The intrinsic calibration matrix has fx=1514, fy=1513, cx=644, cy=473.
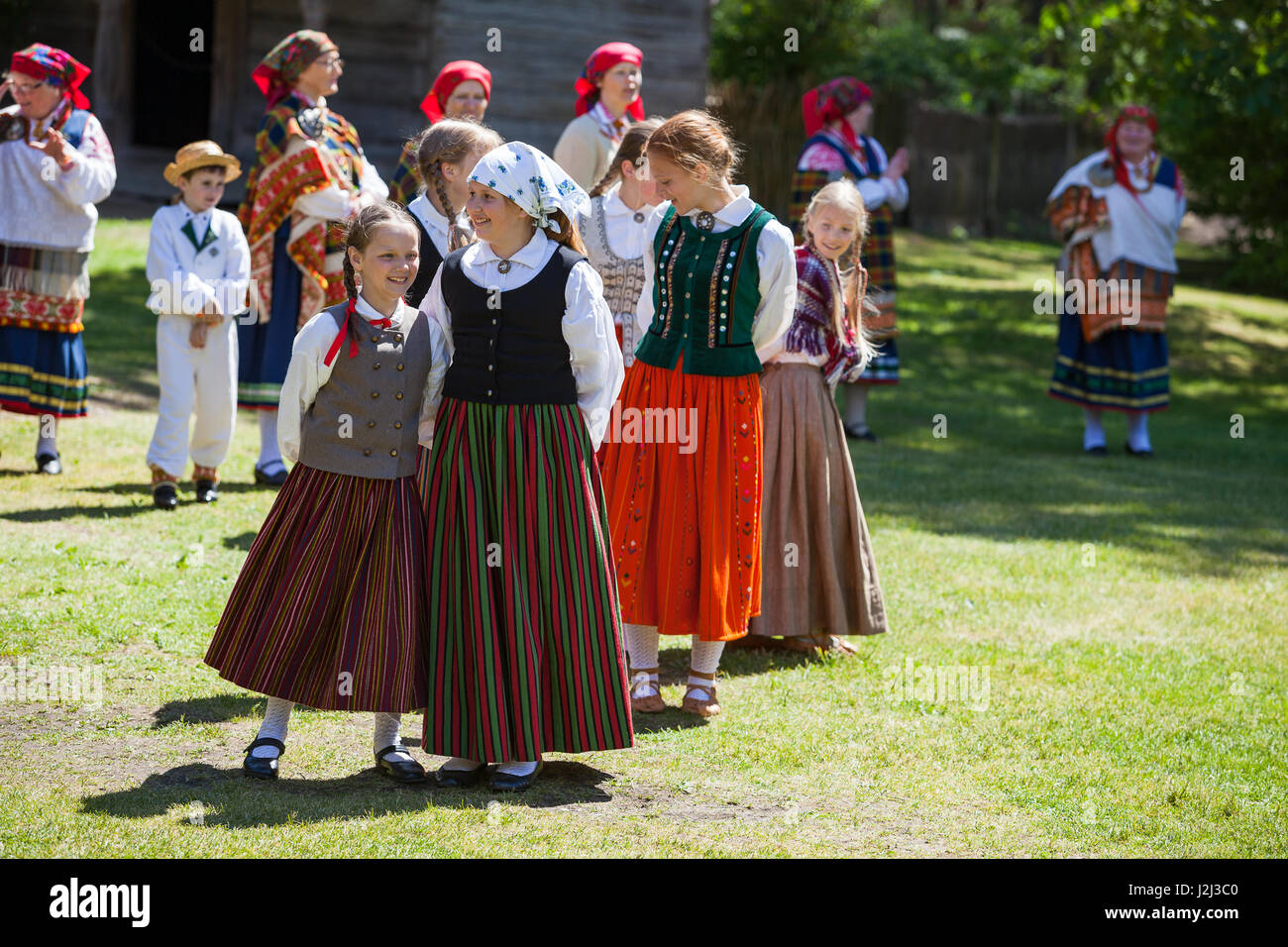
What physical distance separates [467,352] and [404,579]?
26.4 inches

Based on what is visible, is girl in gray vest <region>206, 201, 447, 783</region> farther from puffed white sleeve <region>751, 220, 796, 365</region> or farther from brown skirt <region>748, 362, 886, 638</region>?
brown skirt <region>748, 362, 886, 638</region>

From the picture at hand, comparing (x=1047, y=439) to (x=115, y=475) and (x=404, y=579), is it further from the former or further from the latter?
(x=404, y=579)

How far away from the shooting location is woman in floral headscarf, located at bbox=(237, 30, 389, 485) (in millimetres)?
7367

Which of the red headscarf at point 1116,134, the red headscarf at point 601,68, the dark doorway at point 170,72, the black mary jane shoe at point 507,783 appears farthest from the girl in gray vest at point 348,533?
the dark doorway at point 170,72

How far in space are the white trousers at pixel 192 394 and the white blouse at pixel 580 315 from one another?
3.25 m

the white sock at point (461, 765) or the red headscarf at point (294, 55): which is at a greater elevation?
the red headscarf at point (294, 55)

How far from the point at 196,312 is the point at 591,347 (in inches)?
136

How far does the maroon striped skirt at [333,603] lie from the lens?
166 inches

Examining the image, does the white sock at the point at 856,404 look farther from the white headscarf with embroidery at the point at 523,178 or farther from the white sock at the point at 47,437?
the white headscarf with embroidery at the point at 523,178

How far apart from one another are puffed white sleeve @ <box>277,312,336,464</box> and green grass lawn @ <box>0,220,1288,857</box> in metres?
1.00

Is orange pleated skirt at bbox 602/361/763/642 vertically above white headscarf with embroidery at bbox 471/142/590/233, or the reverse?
white headscarf with embroidery at bbox 471/142/590/233

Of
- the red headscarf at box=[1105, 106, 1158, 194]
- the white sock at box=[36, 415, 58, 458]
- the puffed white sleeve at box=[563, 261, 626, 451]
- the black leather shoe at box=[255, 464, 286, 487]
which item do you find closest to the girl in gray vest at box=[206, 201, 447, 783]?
the puffed white sleeve at box=[563, 261, 626, 451]

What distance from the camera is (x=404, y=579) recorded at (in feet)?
13.9
